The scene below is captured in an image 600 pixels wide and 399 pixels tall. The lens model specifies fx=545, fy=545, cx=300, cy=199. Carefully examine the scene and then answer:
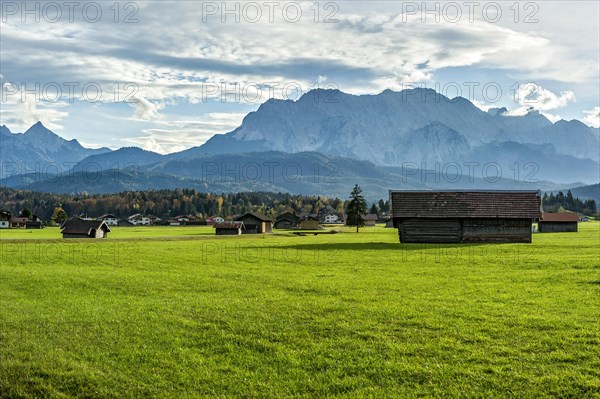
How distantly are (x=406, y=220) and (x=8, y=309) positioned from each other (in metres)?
44.0

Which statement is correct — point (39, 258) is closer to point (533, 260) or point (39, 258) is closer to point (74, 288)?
point (74, 288)

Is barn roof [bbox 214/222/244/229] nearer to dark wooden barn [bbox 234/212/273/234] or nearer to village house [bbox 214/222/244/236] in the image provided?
village house [bbox 214/222/244/236]

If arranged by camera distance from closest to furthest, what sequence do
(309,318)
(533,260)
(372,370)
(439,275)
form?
1. (372,370)
2. (309,318)
3. (439,275)
4. (533,260)

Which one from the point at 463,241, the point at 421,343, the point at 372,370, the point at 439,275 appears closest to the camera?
the point at 372,370

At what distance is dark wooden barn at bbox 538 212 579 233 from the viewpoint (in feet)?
333

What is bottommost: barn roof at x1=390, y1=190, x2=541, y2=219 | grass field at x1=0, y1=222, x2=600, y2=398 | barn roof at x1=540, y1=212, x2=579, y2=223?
grass field at x1=0, y1=222, x2=600, y2=398

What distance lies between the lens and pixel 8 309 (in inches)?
898

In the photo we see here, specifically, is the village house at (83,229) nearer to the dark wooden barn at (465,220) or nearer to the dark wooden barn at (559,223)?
the dark wooden barn at (465,220)

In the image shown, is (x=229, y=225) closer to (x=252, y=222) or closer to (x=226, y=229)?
(x=226, y=229)

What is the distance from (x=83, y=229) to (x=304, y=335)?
250 ft

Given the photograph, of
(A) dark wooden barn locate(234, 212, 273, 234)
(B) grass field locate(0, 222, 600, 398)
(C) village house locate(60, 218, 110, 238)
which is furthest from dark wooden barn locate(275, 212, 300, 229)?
(B) grass field locate(0, 222, 600, 398)

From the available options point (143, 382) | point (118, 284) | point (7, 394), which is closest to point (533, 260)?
point (118, 284)

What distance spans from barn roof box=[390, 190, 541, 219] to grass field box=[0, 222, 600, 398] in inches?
1145

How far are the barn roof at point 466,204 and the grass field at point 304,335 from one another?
29.1m
